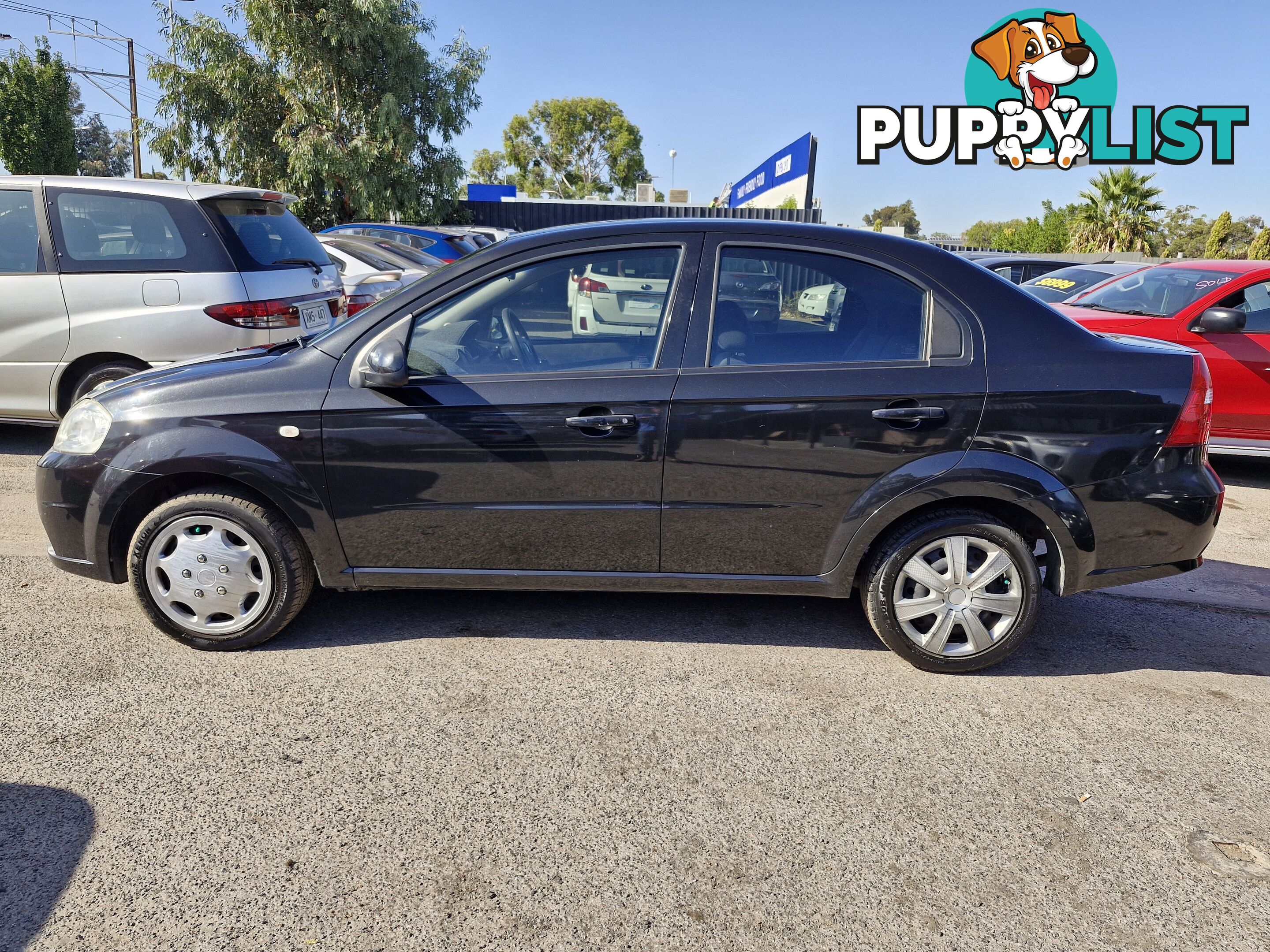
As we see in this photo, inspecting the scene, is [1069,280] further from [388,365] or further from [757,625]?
[388,365]

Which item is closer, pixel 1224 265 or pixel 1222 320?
pixel 1222 320

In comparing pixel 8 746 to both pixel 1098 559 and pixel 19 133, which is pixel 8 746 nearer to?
pixel 1098 559

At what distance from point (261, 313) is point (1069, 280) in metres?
9.46

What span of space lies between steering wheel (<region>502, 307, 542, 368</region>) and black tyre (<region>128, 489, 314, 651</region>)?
44.8 inches

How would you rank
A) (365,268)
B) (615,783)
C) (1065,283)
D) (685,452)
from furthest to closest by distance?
(1065,283) → (365,268) → (685,452) → (615,783)

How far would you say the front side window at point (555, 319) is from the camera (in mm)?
3408

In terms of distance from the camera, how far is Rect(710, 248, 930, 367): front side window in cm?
338

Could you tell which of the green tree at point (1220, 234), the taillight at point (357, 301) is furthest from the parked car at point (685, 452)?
the green tree at point (1220, 234)

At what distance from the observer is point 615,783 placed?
2762 mm

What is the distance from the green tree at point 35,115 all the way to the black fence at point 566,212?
15.6 meters

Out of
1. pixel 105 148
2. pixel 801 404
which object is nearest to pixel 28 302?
pixel 801 404

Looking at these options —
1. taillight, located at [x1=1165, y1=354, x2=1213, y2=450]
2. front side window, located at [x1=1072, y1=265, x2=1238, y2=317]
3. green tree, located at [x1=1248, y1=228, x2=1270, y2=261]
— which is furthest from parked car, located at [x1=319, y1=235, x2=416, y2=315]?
green tree, located at [x1=1248, y1=228, x2=1270, y2=261]

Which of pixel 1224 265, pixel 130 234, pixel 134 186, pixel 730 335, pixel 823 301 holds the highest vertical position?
pixel 134 186

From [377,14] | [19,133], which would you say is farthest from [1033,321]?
[19,133]
